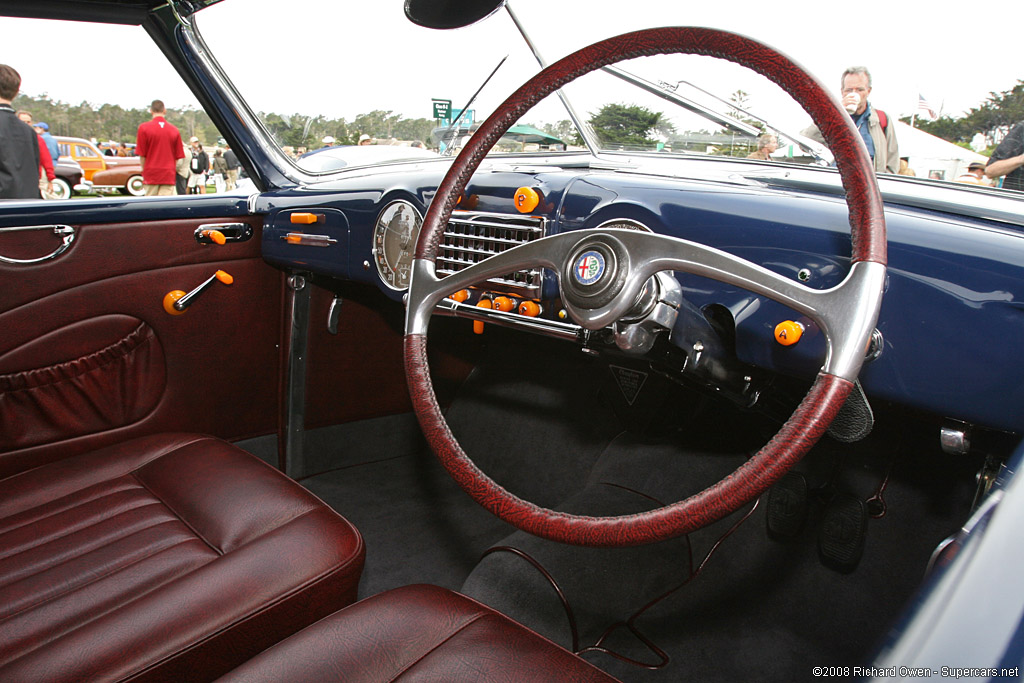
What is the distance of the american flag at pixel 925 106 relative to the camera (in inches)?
51.1

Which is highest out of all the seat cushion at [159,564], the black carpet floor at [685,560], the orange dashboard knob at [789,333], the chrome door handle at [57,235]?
the orange dashboard knob at [789,333]

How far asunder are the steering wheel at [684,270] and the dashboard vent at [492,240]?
278mm

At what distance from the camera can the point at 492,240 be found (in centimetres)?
138

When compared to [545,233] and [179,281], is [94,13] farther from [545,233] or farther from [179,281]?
[545,233]

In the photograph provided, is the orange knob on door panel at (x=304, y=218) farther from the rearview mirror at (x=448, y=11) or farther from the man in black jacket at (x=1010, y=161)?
the man in black jacket at (x=1010, y=161)

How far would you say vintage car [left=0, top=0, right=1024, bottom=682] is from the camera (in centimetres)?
86

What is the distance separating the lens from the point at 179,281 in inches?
77.7

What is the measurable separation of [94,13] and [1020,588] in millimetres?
2232

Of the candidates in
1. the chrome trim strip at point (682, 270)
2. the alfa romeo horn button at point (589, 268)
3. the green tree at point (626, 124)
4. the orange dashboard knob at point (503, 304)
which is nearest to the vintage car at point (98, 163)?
the green tree at point (626, 124)

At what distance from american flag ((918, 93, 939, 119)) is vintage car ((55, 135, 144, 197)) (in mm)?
2596

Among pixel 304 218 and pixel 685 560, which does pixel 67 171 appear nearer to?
pixel 304 218

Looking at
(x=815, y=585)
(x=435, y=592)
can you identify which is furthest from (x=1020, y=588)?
(x=815, y=585)

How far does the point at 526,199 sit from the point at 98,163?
8.06 ft

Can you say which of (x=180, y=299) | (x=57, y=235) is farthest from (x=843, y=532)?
(x=57, y=235)
